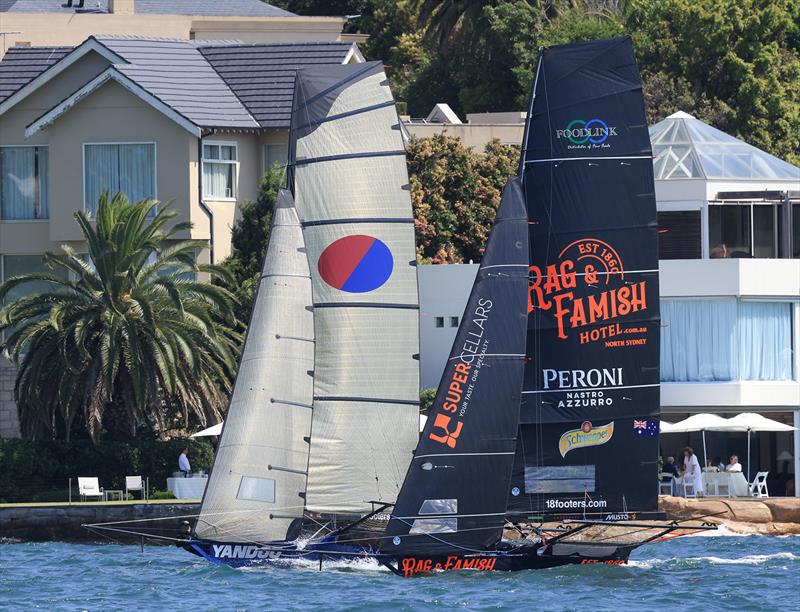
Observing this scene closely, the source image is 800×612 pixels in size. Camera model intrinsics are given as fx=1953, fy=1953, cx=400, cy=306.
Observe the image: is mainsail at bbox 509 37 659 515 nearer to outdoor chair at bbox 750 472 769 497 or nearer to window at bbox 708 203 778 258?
outdoor chair at bbox 750 472 769 497

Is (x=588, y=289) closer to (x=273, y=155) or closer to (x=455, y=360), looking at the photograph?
(x=455, y=360)

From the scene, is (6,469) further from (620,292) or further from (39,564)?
(620,292)

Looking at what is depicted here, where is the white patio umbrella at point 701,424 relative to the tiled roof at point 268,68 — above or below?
below

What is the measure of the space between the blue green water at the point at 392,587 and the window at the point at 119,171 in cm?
1672

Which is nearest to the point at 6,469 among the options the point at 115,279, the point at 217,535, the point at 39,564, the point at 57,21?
the point at 115,279

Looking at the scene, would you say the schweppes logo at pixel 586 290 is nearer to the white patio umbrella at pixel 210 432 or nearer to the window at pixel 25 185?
the white patio umbrella at pixel 210 432

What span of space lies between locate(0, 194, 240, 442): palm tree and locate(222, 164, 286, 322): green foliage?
13.7ft

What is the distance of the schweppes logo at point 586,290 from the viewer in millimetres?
30484

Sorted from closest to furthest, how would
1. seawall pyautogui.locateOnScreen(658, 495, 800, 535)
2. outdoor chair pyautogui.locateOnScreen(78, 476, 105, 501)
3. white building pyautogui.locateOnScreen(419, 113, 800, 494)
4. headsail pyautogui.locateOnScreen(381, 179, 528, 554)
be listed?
headsail pyautogui.locateOnScreen(381, 179, 528, 554) → seawall pyautogui.locateOnScreen(658, 495, 800, 535) → outdoor chair pyautogui.locateOnScreen(78, 476, 105, 501) → white building pyautogui.locateOnScreen(419, 113, 800, 494)

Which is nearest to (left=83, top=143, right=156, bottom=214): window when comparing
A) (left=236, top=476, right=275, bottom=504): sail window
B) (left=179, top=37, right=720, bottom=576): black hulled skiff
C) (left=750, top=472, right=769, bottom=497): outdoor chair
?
(left=750, top=472, right=769, bottom=497): outdoor chair

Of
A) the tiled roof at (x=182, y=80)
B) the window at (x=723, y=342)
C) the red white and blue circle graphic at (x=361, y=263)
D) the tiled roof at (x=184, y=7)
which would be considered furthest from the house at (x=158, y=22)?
the red white and blue circle graphic at (x=361, y=263)

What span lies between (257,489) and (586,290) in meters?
6.25

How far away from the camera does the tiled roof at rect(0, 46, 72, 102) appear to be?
53.5 metres

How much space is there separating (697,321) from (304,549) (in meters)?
16.7
